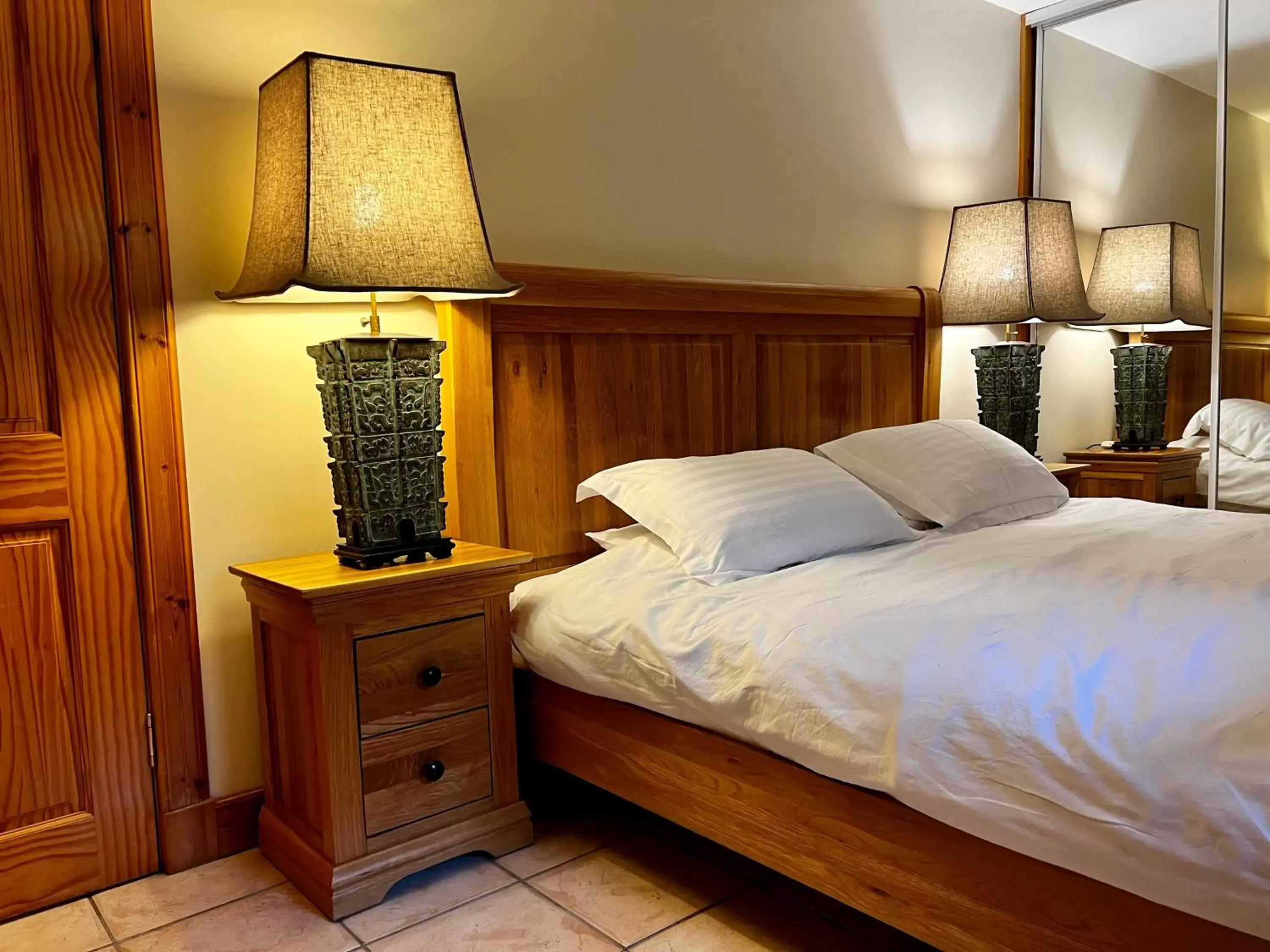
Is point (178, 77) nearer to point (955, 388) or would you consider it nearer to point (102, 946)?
point (102, 946)

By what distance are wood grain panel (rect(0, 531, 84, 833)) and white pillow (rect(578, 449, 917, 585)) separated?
1110 millimetres

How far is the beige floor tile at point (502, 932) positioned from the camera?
5.63ft

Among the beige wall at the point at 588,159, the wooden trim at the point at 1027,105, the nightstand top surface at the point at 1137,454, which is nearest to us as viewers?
the beige wall at the point at 588,159

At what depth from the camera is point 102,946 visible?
5.74 ft

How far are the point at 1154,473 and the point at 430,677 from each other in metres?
2.59

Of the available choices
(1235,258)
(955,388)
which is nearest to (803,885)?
(955,388)

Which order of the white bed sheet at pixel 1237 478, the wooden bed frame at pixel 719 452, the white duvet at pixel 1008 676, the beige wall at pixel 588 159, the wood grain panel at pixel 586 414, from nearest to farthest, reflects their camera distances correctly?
1. the white duvet at pixel 1008 676
2. the wooden bed frame at pixel 719 452
3. the beige wall at pixel 588 159
4. the wood grain panel at pixel 586 414
5. the white bed sheet at pixel 1237 478

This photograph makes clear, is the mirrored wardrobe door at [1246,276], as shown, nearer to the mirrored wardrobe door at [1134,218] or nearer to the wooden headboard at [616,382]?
the mirrored wardrobe door at [1134,218]

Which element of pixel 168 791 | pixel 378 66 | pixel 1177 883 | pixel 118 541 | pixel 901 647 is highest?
pixel 378 66

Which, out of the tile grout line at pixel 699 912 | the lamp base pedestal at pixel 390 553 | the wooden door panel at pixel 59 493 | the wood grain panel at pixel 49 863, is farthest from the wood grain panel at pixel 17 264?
the tile grout line at pixel 699 912

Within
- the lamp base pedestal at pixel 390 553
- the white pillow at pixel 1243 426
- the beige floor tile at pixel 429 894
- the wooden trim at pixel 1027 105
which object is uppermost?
the wooden trim at pixel 1027 105

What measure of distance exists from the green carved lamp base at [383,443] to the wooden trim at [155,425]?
12.1 inches

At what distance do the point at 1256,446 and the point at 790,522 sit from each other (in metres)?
2.02

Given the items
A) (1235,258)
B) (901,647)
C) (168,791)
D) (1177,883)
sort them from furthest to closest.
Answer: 1. (1235,258)
2. (168,791)
3. (901,647)
4. (1177,883)
